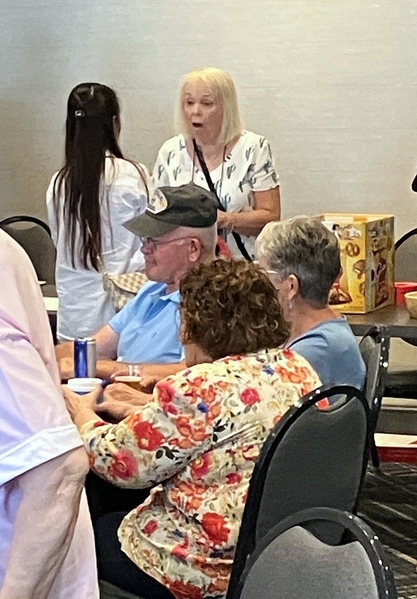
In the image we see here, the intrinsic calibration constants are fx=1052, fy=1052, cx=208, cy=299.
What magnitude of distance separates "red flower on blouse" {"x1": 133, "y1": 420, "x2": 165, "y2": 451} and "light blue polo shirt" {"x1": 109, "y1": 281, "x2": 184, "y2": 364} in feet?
3.21

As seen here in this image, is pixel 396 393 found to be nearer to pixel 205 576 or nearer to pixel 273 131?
pixel 273 131

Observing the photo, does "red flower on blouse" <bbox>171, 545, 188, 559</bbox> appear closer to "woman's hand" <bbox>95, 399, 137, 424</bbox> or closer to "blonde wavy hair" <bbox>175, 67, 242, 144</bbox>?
"woman's hand" <bbox>95, 399, 137, 424</bbox>

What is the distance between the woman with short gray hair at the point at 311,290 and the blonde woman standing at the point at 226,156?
51.9 inches

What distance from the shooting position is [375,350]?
8.12 feet

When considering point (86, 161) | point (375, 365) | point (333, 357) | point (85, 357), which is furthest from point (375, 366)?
point (86, 161)

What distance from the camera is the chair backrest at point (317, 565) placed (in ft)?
3.64

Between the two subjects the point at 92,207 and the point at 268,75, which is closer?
the point at 92,207

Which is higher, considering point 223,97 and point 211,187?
point 223,97

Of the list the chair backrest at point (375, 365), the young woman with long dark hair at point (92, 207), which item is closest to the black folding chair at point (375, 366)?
the chair backrest at point (375, 365)

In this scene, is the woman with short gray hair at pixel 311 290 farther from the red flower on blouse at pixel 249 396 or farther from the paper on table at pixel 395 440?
the paper on table at pixel 395 440

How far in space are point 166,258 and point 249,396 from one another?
3.68ft

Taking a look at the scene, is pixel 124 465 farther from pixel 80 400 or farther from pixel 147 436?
pixel 80 400

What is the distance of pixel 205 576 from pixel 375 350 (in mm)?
719

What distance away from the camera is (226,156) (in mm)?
4250
